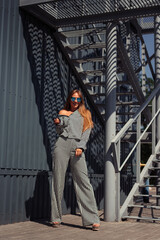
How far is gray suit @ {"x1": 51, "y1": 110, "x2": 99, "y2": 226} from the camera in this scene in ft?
18.0

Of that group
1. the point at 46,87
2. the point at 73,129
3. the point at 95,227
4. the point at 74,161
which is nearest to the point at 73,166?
the point at 74,161

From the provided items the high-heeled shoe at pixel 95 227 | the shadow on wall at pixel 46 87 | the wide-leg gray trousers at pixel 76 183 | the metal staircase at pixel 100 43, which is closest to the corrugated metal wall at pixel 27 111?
the shadow on wall at pixel 46 87

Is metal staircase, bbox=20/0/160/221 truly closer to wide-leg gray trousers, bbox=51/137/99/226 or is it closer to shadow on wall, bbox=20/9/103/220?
shadow on wall, bbox=20/9/103/220

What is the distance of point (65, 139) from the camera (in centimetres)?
556

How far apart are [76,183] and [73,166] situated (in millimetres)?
246

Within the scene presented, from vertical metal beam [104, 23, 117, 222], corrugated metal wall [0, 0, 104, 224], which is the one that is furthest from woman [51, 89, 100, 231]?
vertical metal beam [104, 23, 117, 222]

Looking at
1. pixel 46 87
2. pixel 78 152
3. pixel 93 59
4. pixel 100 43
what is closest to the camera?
pixel 78 152

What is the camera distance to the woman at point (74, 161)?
5469 mm

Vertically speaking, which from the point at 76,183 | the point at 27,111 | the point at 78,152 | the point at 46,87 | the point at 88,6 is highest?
the point at 88,6

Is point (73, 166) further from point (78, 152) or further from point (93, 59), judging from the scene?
point (93, 59)

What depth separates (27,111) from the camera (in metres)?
6.41

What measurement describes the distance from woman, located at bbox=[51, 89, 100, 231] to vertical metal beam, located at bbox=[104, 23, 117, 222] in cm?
89

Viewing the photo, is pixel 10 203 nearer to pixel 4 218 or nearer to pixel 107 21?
pixel 4 218

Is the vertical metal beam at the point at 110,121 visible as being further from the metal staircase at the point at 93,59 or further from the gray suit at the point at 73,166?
the gray suit at the point at 73,166
